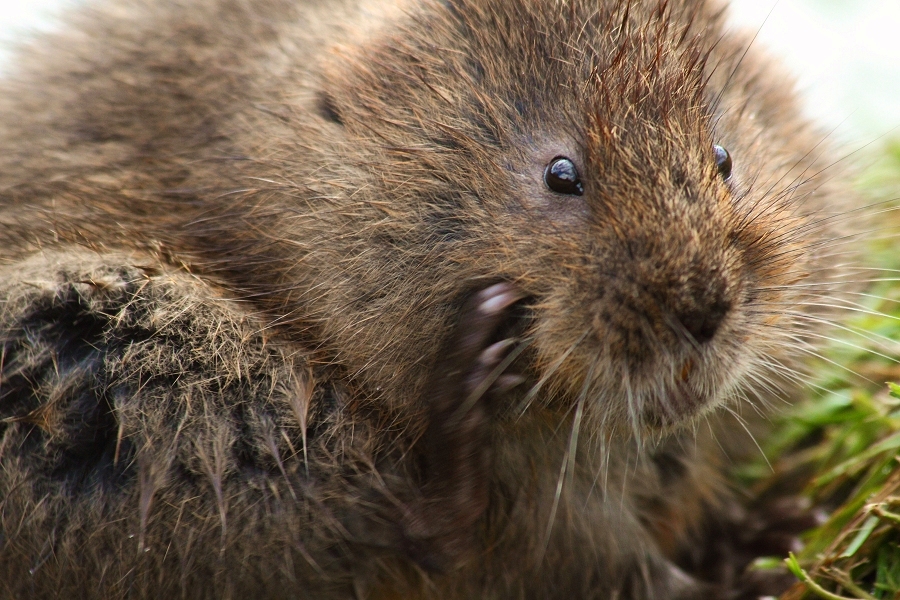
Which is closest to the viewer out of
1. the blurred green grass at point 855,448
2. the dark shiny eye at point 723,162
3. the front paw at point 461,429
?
the front paw at point 461,429

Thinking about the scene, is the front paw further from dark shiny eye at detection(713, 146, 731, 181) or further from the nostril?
dark shiny eye at detection(713, 146, 731, 181)

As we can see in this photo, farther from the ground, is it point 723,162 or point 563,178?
point 723,162

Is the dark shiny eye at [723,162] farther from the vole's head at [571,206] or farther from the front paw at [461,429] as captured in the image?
the front paw at [461,429]

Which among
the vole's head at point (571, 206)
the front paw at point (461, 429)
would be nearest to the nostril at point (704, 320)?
the vole's head at point (571, 206)

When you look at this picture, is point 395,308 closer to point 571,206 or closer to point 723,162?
point 571,206

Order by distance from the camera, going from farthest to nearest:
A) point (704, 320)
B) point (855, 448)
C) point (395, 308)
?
point (855, 448) < point (395, 308) < point (704, 320)

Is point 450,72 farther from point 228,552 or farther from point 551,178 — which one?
point 228,552

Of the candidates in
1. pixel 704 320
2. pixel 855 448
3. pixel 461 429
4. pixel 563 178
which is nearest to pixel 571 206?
pixel 563 178

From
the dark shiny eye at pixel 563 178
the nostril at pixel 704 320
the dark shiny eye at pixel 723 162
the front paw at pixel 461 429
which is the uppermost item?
the dark shiny eye at pixel 723 162
